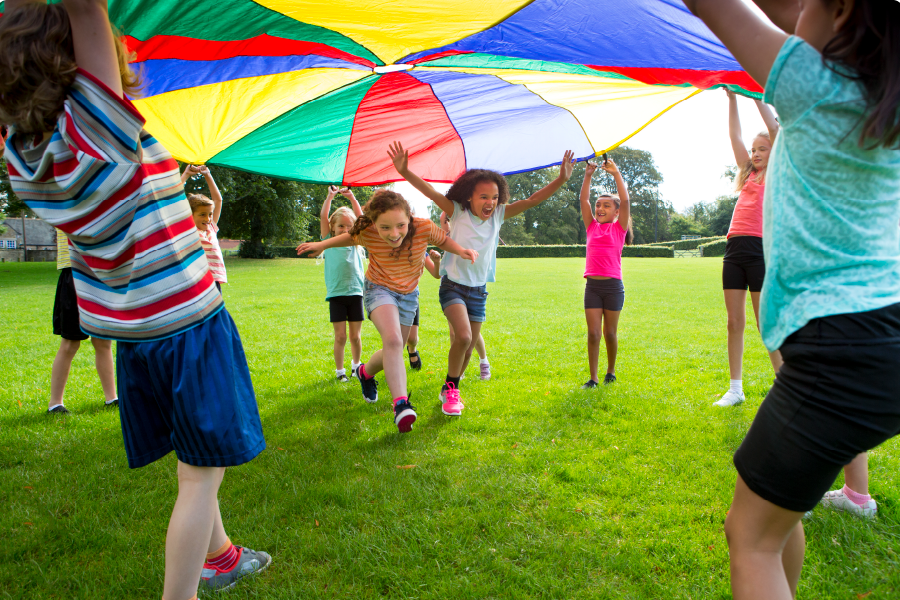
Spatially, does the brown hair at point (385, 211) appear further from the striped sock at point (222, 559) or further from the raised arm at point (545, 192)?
the striped sock at point (222, 559)

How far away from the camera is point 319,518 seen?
2.70m

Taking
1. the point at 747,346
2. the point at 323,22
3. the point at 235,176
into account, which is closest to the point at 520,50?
the point at 323,22

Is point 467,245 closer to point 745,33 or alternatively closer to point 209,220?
point 209,220

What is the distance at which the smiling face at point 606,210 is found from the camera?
5.13m

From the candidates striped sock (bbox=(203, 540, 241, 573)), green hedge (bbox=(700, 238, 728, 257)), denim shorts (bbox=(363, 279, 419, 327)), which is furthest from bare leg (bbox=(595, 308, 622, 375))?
green hedge (bbox=(700, 238, 728, 257))

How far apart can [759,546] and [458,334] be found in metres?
3.02

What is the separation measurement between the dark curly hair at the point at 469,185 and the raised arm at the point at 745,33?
3051 millimetres

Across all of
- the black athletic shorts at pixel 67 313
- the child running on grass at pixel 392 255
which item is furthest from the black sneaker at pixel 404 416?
the black athletic shorts at pixel 67 313

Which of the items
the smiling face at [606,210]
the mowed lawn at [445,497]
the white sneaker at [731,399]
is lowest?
the mowed lawn at [445,497]

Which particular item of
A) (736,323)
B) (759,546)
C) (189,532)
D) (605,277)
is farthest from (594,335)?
(189,532)

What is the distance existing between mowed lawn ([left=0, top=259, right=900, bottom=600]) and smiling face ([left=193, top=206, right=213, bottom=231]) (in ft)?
5.13

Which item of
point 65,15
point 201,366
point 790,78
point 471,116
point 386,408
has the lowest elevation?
point 386,408

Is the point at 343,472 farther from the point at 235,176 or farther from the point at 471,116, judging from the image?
the point at 235,176

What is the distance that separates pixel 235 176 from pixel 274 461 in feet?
80.3
